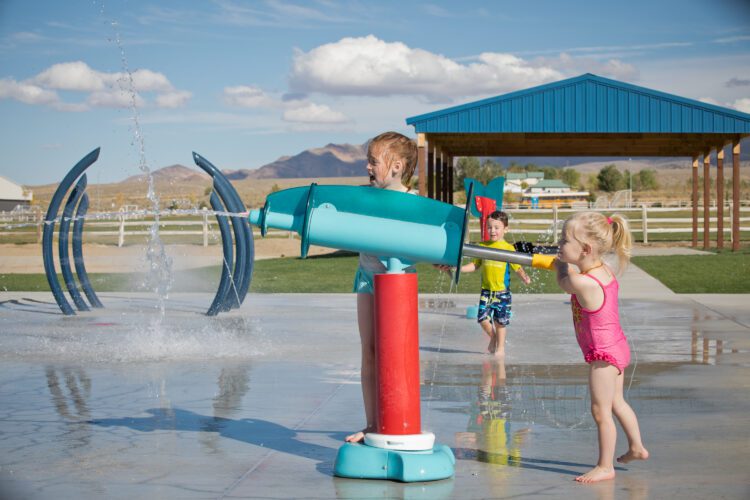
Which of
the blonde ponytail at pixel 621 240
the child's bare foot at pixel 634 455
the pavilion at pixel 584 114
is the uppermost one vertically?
the pavilion at pixel 584 114

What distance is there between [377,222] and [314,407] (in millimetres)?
2126

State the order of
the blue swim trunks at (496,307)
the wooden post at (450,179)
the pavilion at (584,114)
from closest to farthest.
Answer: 1. the blue swim trunks at (496,307)
2. the pavilion at (584,114)
3. the wooden post at (450,179)

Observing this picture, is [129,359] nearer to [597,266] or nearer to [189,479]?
[189,479]

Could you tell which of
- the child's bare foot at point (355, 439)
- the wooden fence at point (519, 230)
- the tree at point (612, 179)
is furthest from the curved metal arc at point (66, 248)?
the tree at point (612, 179)

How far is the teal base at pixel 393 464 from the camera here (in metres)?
4.37

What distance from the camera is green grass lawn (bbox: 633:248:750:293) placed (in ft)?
50.2

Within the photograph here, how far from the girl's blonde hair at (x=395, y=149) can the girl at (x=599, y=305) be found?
794mm

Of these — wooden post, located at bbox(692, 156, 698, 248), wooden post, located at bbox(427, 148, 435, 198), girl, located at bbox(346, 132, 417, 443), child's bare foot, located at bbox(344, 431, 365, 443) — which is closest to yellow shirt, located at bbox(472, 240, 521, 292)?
girl, located at bbox(346, 132, 417, 443)

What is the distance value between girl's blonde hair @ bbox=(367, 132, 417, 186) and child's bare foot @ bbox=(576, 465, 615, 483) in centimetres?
159

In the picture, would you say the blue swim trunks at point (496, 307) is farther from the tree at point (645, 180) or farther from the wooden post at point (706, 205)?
the tree at point (645, 180)

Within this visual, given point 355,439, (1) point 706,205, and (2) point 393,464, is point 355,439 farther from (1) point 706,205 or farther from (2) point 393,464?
(1) point 706,205

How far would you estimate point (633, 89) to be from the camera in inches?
A: 967

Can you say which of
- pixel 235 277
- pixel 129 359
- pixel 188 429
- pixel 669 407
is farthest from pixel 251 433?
pixel 235 277

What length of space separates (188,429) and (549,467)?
1998mm
